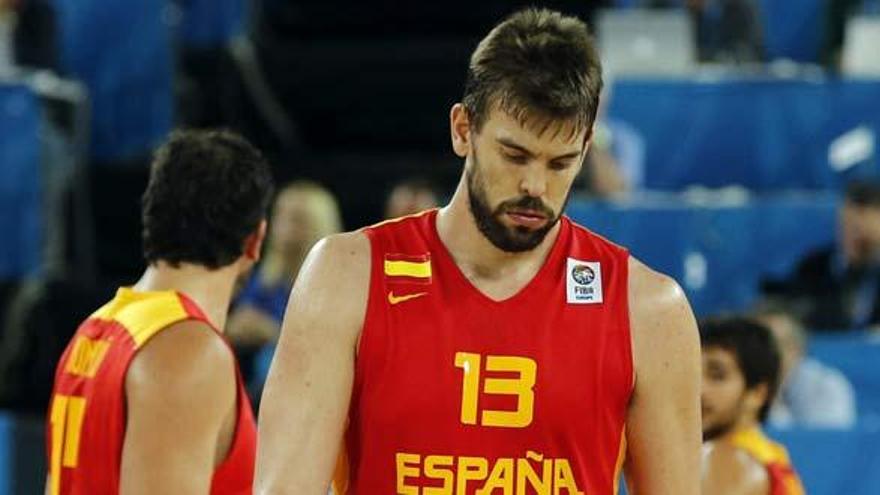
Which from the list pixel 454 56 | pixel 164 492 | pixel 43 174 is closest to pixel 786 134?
pixel 454 56

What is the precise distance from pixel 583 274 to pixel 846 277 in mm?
5422

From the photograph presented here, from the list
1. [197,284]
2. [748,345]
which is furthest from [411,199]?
[197,284]

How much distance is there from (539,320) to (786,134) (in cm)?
633

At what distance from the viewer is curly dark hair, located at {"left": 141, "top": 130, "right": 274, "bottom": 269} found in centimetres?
421

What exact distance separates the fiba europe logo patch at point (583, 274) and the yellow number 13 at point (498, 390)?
196mm

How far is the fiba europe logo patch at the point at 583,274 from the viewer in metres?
3.45

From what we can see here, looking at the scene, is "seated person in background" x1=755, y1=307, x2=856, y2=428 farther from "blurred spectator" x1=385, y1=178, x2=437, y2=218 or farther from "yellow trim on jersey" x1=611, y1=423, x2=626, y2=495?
"yellow trim on jersey" x1=611, y1=423, x2=626, y2=495

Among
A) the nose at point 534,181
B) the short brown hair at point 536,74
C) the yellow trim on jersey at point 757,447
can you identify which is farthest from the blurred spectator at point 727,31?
the nose at point 534,181

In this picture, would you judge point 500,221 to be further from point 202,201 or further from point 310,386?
point 202,201

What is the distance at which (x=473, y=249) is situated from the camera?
3.44 m

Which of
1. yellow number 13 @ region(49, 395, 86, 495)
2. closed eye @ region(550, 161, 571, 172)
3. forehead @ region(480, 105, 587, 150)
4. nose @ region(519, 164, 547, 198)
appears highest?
forehead @ region(480, 105, 587, 150)

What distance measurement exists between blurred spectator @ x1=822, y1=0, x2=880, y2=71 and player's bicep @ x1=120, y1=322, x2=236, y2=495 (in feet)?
24.0

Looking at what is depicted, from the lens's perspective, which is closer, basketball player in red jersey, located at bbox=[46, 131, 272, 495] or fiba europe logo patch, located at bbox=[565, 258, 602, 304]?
fiba europe logo patch, located at bbox=[565, 258, 602, 304]

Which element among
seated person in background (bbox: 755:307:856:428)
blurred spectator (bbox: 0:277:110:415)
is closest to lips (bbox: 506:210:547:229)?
seated person in background (bbox: 755:307:856:428)
